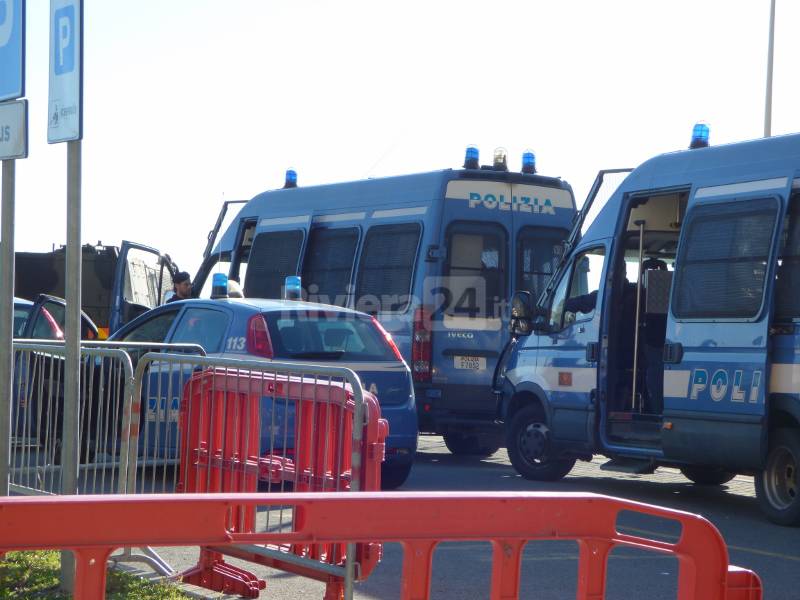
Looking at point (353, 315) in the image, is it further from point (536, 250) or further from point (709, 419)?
point (536, 250)

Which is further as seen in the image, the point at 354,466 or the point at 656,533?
the point at 656,533

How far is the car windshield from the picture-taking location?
32.7ft

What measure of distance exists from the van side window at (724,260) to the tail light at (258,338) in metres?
3.31

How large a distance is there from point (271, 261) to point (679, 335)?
24.3 ft

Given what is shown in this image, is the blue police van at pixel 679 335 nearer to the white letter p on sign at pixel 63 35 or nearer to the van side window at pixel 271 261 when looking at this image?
the van side window at pixel 271 261

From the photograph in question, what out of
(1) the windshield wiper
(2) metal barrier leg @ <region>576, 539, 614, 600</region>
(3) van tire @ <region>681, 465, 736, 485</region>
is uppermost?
(1) the windshield wiper

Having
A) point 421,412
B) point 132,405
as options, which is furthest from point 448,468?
point 132,405

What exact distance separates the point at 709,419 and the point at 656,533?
1349 mm

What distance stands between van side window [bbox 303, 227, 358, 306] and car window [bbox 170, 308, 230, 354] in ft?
15.3

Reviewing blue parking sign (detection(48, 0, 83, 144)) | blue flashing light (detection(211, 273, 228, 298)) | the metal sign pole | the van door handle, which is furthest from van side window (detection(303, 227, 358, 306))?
blue parking sign (detection(48, 0, 83, 144))

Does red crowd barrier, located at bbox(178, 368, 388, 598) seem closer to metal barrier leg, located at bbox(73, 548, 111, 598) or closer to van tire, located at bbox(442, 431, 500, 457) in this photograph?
metal barrier leg, located at bbox(73, 548, 111, 598)

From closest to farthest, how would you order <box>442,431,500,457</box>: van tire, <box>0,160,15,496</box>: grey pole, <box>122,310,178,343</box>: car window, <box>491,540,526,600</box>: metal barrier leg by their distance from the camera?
1. <box>491,540,526,600</box>: metal barrier leg
2. <box>0,160,15,496</box>: grey pole
3. <box>122,310,178,343</box>: car window
4. <box>442,431,500,457</box>: van tire

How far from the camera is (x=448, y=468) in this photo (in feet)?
42.9

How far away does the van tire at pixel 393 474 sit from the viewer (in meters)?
10.3
